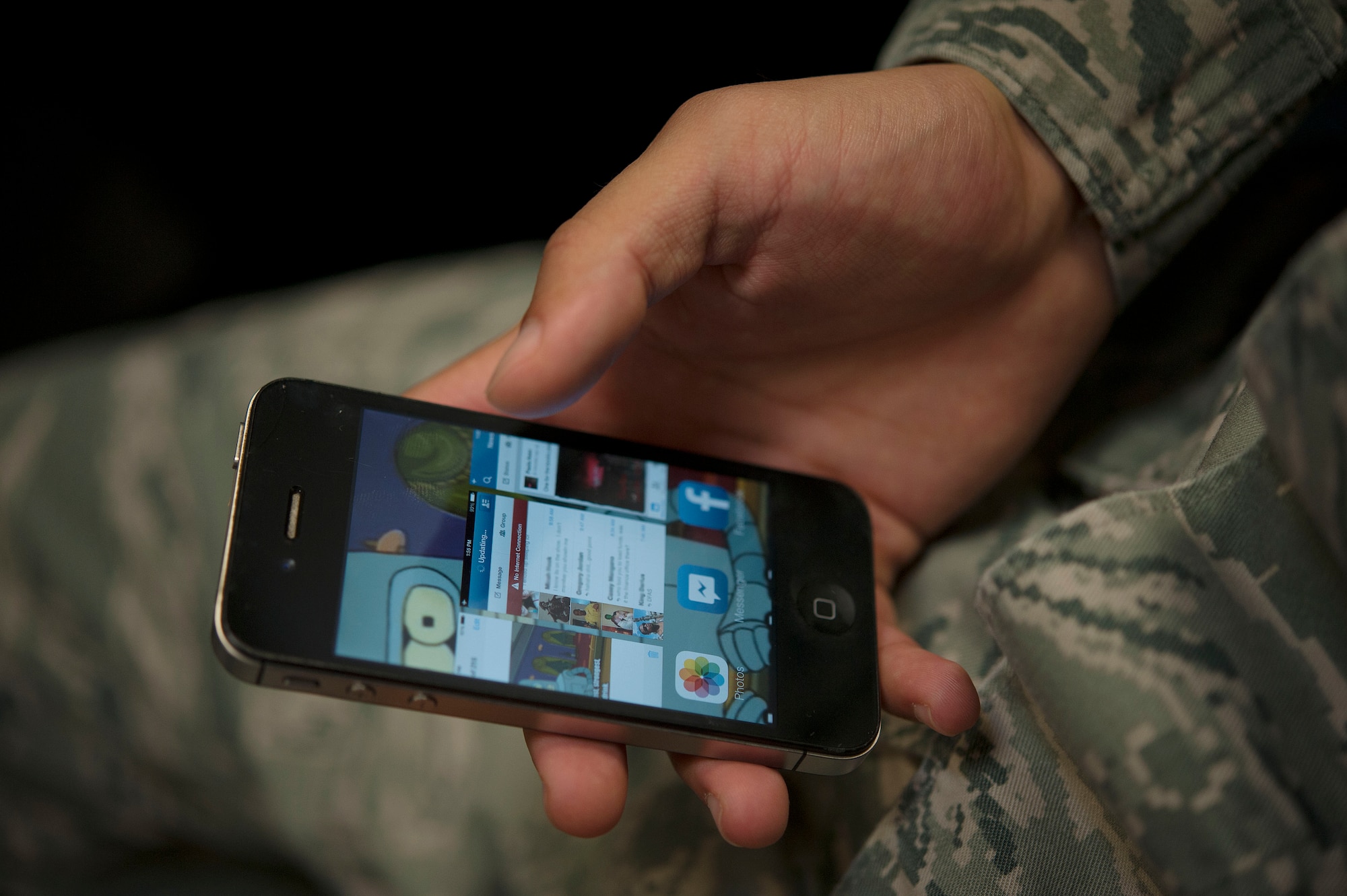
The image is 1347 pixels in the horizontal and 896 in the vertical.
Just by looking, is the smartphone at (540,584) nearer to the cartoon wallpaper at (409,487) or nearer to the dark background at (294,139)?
the cartoon wallpaper at (409,487)

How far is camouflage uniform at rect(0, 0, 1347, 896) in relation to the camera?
1.22 ft

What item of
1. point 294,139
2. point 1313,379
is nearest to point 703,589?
point 1313,379

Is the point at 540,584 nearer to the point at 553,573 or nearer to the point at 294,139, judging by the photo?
the point at 553,573

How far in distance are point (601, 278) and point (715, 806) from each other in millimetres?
274

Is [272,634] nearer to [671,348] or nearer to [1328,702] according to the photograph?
[671,348]

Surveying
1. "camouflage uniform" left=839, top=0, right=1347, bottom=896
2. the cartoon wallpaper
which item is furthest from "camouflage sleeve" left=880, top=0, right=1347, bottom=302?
the cartoon wallpaper

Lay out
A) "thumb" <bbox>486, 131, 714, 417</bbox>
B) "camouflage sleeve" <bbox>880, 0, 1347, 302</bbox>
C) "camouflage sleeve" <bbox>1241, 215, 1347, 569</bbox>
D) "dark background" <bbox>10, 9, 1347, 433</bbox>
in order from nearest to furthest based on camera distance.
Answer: "camouflage sleeve" <bbox>1241, 215, 1347, 569</bbox>
"thumb" <bbox>486, 131, 714, 417</bbox>
"camouflage sleeve" <bbox>880, 0, 1347, 302</bbox>
"dark background" <bbox>10, 9, 1347, 433</bbox>

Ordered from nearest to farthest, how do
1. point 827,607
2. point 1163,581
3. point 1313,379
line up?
point 1313,379, point 1163,581, point 827,607

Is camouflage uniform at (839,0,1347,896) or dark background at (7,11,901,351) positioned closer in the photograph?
camouflage uniform at (839,0,1347,896)

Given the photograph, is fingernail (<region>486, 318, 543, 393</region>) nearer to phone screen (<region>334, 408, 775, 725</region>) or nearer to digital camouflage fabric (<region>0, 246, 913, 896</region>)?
phone screen (<region>334, 408, 775, 725</region>)

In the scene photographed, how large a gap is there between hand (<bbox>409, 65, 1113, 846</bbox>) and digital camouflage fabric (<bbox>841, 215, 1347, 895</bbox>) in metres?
0.05

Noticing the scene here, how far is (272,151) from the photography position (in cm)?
101

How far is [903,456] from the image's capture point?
0.62m

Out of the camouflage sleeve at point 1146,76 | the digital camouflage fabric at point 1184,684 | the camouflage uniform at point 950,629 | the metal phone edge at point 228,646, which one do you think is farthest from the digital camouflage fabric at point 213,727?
the camouflage sleeve at point 1146,76
